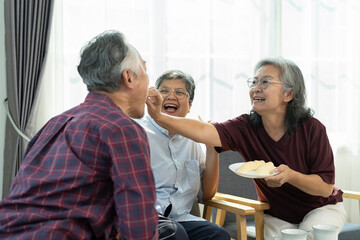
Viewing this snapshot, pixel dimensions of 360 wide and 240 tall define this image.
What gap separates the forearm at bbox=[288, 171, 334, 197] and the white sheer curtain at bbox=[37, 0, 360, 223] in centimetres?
143

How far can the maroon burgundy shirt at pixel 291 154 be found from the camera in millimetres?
2123

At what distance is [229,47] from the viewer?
347 cm

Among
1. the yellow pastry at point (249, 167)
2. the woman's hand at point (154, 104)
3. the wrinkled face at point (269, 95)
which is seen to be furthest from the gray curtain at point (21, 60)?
the yellow pastry at point (249, 167)

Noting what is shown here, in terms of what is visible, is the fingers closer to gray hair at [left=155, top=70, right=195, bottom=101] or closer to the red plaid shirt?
gray hair at [left=155, top=70, right=195, bottom=101]

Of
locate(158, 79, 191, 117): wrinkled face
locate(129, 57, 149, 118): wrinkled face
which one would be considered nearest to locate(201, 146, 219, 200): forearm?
locate(158, 79, 191, 117): wrinkled face

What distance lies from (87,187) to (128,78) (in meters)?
0.38

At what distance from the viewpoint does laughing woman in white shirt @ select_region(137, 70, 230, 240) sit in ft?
6.84

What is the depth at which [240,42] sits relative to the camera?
3523mm

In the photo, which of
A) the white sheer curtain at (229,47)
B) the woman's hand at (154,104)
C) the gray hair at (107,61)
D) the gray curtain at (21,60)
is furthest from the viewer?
the white sheer curtain at (229,47)

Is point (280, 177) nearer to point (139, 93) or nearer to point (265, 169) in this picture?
point (265, 169)

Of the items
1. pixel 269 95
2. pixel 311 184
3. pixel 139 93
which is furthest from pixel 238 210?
pixel 139 93

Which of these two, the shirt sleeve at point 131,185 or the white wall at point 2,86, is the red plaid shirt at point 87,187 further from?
the white wall at point 2,86

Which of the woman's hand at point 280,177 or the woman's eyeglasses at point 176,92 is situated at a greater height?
the woman's eyeglasses at point 176,92

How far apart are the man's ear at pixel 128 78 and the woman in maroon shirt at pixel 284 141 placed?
28.4 inches
